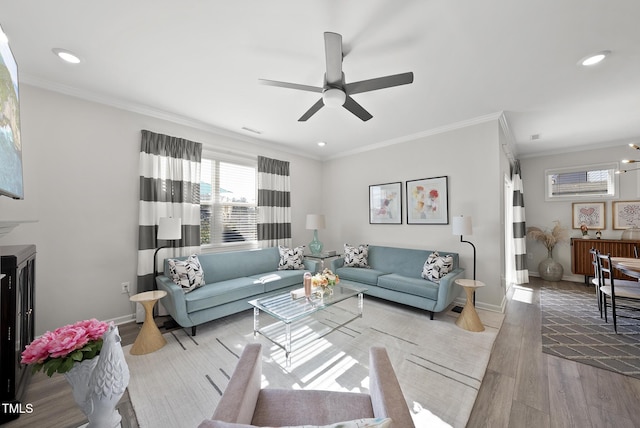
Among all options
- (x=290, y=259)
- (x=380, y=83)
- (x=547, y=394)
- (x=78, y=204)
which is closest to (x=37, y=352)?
(x=380, y=83)

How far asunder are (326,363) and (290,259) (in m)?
1.99

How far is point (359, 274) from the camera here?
12.1 ft

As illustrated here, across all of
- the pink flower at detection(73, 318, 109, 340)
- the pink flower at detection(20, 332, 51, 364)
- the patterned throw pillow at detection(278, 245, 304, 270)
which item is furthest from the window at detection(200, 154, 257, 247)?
the pink flower at detection(20, 332, 51, 364)

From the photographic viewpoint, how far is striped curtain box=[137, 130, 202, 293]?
295 centimetres

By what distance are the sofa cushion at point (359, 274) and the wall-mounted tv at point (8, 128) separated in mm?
3475

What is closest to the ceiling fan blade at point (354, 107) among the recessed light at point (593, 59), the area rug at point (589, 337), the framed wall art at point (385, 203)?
the recessed light at point (593, 59)

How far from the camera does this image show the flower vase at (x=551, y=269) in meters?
4.73

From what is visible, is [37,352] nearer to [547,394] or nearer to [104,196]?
[104,196]

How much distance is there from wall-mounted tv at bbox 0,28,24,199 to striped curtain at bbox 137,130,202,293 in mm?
1406

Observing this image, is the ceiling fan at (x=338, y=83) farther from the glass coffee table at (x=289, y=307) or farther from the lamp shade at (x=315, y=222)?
the lamp shade at (x=315, y=222)

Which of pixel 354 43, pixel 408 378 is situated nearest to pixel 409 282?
pixel 408 378

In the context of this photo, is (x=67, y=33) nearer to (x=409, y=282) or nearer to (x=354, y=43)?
(x=354, y=43)

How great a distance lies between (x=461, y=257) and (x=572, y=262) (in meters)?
3.05

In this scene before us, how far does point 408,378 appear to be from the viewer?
74.5 inches
